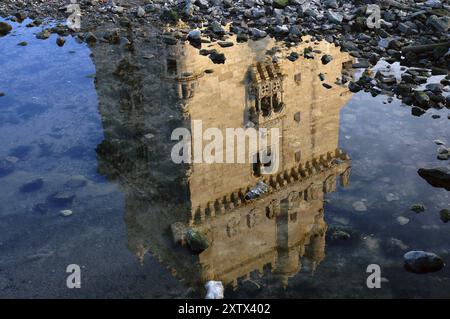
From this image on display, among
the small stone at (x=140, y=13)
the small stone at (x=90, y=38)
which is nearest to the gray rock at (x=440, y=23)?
the small stone at (x=140, y=13)

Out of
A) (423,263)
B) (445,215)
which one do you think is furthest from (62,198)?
(445,215)

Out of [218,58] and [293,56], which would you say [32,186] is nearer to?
[218,58]

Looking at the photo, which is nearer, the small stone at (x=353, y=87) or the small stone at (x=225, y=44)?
the small stone at (x=353, y=87)

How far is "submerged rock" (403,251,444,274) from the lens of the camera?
19.8ft

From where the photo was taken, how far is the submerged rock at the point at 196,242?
651 cm

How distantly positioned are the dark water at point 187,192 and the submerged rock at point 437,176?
110 mm

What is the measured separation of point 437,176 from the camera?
7.74 m

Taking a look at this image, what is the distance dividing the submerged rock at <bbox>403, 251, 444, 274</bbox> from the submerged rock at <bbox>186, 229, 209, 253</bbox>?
2.40 meters

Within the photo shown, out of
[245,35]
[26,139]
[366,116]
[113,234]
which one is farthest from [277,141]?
[245,35]

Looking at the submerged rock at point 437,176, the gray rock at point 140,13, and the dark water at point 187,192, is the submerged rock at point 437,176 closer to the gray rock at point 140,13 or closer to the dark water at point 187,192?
the dark water at point 187,192

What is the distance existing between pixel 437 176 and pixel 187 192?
366 cm

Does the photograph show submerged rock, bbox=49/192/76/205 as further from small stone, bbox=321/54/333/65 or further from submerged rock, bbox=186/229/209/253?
small stone, bbox=321/54/333/65

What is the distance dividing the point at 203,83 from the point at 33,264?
580cm
